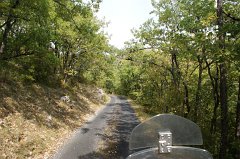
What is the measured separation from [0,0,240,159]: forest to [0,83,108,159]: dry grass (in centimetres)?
167

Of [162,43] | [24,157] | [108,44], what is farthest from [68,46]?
[24,157]

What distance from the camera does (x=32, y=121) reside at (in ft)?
51.9

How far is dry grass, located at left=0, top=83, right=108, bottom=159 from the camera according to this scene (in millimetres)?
12344

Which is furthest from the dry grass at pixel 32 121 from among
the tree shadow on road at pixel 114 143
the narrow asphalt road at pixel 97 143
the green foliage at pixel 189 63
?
the green foliage at pixel 189 63

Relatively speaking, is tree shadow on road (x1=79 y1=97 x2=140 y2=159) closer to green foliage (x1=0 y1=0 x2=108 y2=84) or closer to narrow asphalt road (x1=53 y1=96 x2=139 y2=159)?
narrow asphalt road (x1=53 y1=96 x2=139 y2=159)

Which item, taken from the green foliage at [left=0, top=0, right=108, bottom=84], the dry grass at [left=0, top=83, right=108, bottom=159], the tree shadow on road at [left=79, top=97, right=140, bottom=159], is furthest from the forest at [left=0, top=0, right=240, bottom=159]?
the tree shadow on road at [left=79, top=97, right=140, bottom=159]

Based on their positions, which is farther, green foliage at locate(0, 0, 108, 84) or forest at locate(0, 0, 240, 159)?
green foliage at locate(0, 0, 108, 84)

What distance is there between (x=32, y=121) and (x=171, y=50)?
1053cm

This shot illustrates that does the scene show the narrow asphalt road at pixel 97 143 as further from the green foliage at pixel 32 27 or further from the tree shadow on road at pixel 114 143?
the green foliage at pixel 32 27

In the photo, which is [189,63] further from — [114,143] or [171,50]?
[114,143]

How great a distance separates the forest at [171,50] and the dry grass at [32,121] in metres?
1.67

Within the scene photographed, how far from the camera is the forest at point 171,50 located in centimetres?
1066

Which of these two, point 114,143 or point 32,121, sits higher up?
point 32,121

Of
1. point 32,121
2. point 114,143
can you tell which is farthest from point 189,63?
point 32,121
